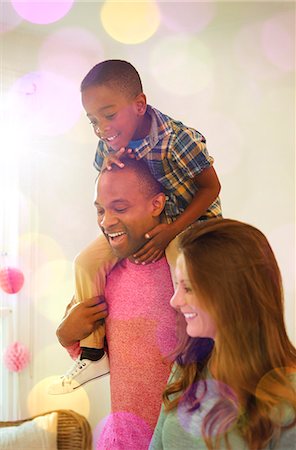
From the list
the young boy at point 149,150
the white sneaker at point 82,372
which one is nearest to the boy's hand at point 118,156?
the young boy at point 149,150

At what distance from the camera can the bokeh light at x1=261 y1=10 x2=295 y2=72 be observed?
1905 mm

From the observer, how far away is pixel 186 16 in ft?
5.87

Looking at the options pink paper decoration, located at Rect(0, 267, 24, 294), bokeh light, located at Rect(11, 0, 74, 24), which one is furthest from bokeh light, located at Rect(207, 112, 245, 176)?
pink paper decoration, located at Rect(0, 267, 24, 294)

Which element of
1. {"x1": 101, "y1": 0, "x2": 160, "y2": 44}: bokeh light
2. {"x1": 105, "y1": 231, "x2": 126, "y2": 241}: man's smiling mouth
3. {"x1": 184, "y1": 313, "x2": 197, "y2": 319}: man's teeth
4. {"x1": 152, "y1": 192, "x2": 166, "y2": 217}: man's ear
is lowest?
{"x1": 184, "y1": 313, "x2": 197, "y2": 319}: man's teeth

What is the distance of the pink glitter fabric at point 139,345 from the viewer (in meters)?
1.12

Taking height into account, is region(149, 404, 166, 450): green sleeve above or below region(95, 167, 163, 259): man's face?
below

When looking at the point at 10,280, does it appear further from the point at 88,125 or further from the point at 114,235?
the point at 114,235

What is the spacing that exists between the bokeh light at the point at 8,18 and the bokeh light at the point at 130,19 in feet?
0.83

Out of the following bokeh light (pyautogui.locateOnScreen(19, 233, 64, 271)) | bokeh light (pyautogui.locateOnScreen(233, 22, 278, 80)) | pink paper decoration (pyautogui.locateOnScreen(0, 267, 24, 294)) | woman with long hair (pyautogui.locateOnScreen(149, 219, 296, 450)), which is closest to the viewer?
woman with long hair (pyautogui.locateOnScreen(149, 219, 296, 450))

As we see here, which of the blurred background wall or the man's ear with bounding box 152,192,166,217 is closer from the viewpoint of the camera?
the man's ear with bounding box 152,192,166,217

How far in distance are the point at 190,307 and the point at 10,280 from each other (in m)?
0.86

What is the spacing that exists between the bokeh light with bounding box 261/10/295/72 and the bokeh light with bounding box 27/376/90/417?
1.21m

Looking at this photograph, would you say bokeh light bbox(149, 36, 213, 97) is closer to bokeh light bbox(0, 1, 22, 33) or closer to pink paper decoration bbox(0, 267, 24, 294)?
bokeh light bbox(0, 1, 22, 33)

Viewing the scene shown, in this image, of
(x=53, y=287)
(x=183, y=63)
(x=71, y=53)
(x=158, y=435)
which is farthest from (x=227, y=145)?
(x=158, y=435)
